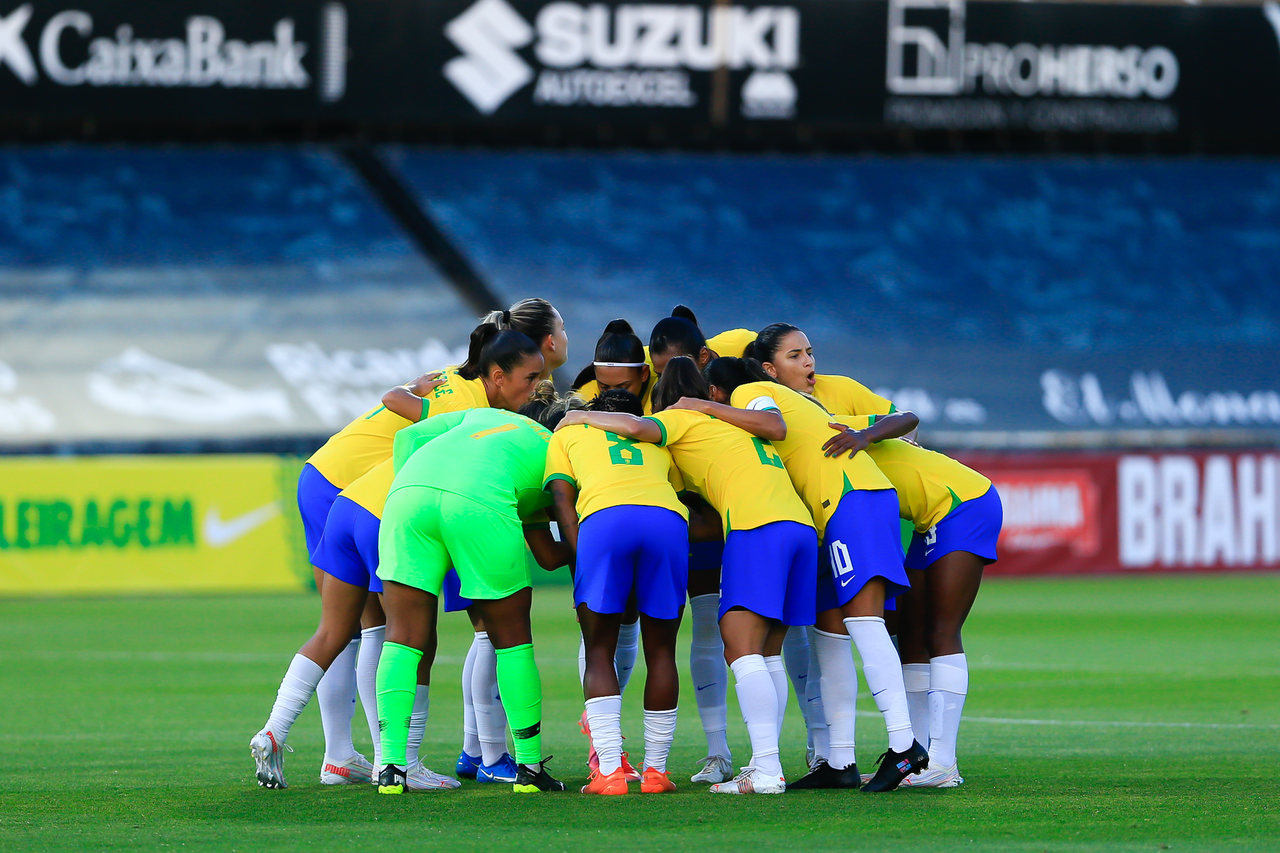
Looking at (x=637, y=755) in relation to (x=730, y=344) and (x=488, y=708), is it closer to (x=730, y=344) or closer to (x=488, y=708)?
(x=488, y=708)

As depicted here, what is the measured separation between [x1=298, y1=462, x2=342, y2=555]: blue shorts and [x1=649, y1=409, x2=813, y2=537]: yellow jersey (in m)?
A: 1.64

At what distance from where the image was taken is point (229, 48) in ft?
→ 80.9

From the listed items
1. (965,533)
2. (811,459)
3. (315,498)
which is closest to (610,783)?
(811,459)

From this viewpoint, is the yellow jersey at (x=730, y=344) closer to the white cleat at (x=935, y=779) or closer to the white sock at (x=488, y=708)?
the white sock at (x=488, y=708)

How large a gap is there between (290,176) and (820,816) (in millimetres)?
21454

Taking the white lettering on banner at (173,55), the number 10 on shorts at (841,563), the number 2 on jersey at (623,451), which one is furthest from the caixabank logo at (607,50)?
the number 10 on shorts at (841,563)

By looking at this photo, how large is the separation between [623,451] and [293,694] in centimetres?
171

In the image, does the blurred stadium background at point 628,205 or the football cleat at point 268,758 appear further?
the blurred stadium background at point 628,205

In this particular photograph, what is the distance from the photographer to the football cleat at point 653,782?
691 cm

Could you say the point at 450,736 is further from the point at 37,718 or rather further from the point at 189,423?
the point at 189,423

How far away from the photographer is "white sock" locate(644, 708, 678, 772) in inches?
273

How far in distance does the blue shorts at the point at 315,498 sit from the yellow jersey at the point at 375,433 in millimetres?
37

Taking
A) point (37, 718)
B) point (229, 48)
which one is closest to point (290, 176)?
point (229, 48)

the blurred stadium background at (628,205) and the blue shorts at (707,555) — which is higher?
the blurred stadium background at (628,205)
